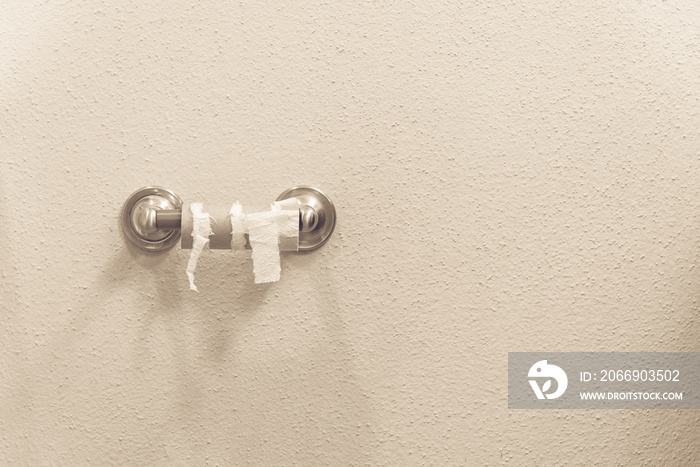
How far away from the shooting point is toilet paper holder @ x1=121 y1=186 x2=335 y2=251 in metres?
0.65

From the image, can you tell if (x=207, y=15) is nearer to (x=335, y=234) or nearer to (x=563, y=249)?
(x=335, y=234)

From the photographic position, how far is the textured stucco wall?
661 millimetres

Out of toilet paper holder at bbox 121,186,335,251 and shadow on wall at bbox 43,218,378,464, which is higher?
toilet paper holder at bbox 121,186,335,251

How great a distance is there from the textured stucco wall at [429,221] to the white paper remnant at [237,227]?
10cm

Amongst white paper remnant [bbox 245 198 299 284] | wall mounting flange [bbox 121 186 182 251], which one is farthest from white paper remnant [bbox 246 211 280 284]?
wall mounting flange [bbox 121 186 182 251]

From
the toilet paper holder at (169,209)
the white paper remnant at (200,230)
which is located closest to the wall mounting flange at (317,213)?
the toilet paper holder at (169,209)

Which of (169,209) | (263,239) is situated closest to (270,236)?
(263,239)

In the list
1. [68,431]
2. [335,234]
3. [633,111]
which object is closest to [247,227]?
[335,234]

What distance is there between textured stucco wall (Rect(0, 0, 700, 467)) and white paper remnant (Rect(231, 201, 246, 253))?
10 centimetres

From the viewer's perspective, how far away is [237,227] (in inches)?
Answer: 22.4

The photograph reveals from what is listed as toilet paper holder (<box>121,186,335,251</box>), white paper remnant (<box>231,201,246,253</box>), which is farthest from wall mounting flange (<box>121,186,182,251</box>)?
white paper remnant (<box>231,201,246,253</box>)

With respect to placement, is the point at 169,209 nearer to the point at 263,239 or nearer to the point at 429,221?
the point at 263,239

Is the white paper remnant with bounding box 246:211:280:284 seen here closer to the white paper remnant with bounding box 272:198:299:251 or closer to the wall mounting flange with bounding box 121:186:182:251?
the white paper remnant with bounding box 272:198:299:251

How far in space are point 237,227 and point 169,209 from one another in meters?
0.14
